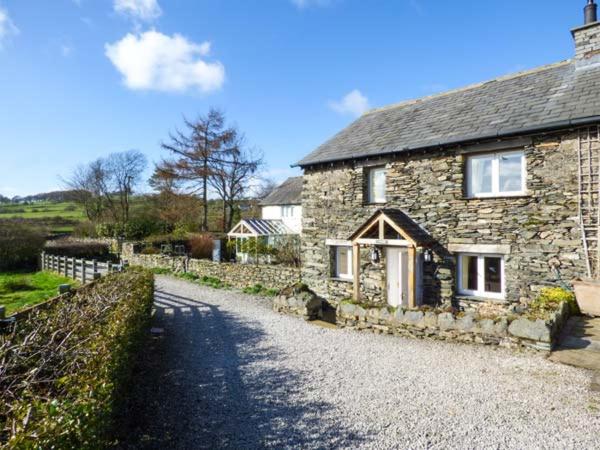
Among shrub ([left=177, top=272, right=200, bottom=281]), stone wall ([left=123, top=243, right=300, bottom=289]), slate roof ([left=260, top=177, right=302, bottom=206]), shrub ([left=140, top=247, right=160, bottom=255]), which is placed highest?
slate roof ([left=260, top=177, right=302, bottom=206])

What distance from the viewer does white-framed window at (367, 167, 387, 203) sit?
38.3ft

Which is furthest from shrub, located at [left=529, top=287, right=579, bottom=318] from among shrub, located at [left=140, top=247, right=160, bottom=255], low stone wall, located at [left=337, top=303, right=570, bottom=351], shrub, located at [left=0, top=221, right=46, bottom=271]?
shrub, located at [left=0, top=221, right=46, bottom=271]

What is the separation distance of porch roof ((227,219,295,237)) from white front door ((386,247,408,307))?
35.1 feet

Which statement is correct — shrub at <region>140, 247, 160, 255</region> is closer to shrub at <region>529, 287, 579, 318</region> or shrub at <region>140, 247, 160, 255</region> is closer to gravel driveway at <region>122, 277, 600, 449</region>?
gravel driveway at <region>122, 277, 600, 449</region>

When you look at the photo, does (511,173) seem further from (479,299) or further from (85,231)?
(85,231)

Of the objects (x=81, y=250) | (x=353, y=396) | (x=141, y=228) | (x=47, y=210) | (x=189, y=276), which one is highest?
(x=47, y=210)

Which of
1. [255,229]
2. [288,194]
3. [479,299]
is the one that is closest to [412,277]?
[479,299]

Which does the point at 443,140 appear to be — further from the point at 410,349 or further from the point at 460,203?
the point at 410,349

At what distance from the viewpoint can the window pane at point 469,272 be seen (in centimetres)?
982

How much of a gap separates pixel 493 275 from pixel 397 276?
8.47ft

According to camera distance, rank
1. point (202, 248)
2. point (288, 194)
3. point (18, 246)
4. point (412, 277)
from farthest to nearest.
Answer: point (288, 194) → point (202, 248) → point (18, 246) → point (412, 277)

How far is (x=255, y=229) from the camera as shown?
21.0 m

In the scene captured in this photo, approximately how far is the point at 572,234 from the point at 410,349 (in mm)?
4606

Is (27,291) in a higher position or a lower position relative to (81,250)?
lower
